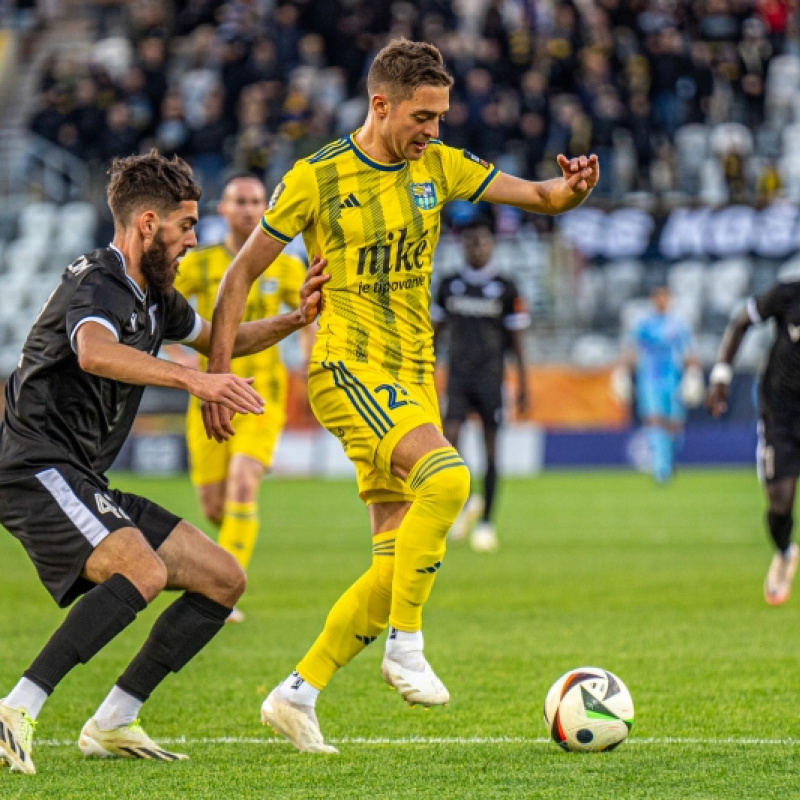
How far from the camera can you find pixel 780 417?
9.73 metres

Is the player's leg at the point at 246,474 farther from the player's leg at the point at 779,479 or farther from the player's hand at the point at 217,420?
the player's hand at the point at 217,420

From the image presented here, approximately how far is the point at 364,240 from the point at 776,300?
438 cm

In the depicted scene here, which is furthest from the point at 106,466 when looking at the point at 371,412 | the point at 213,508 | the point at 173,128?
the point at 173,128

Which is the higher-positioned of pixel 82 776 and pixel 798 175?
pixel 798 175

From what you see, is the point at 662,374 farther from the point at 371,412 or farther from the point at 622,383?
the point at 371,412

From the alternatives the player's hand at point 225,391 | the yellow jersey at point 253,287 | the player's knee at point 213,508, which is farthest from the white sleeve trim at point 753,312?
the player's hand at point 225,391

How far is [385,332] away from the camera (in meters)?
5.88

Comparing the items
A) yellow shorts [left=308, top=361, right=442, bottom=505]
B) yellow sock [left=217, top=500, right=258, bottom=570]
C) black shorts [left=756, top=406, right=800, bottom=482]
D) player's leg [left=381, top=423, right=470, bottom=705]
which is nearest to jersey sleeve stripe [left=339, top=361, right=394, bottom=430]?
yellow shorts [left=308, top=361, right=442, bottom=505]

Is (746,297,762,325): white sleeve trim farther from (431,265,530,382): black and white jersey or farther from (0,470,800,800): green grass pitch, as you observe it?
(431,265,530,382): black and white jersey

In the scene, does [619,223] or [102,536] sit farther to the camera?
[619,223]

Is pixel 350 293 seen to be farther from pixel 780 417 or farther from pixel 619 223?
pixel 619 223

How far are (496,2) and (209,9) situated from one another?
5.60 m

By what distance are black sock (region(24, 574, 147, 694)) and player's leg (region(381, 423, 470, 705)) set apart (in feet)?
3.08

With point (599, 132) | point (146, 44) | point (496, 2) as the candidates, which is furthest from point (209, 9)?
point (599, 132)
